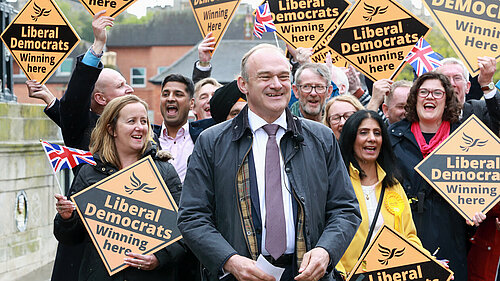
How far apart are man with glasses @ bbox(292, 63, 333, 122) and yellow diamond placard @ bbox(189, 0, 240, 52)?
163cm

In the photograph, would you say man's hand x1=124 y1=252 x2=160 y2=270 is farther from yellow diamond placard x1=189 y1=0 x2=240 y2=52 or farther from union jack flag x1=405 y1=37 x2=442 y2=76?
union jack flag x1=405 y1=37 x2=442 y2=76

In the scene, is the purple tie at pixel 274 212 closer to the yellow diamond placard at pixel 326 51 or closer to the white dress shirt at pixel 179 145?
the white dress shirt at pixel 179 145

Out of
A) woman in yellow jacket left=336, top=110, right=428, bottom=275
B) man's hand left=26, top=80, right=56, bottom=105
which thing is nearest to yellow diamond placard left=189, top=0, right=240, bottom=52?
man's hand left=26, top=80, right=56, bottom=105

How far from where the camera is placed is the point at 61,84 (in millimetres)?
54812

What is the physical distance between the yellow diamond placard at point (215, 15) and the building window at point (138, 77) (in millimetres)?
55865

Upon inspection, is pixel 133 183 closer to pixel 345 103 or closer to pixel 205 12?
pixel 345 103

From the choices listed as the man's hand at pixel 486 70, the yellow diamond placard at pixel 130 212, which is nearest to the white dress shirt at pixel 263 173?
the yellow diamond placard at pixel 130 212

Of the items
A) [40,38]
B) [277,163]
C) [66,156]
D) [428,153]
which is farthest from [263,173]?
[40,38]

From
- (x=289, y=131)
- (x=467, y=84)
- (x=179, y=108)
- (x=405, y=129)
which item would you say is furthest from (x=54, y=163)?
(x=467, y=84)

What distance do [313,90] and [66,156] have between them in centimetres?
208

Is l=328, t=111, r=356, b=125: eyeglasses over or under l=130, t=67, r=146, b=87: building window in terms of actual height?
under

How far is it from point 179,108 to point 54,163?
1365 millimetres

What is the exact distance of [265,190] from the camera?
3.81m

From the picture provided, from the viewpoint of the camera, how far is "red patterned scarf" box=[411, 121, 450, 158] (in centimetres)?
577
